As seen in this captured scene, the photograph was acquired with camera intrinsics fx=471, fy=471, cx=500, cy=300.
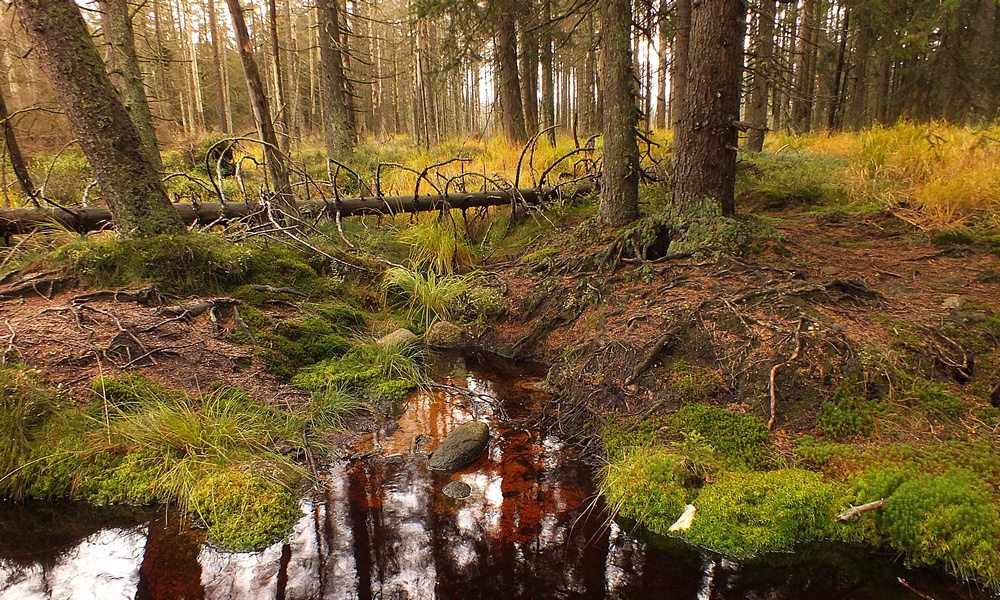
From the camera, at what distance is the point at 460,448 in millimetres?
3516

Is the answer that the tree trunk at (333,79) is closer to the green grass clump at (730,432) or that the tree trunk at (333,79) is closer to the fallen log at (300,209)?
the fallen log at (300,209)

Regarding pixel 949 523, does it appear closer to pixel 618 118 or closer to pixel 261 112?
pixel 618 118

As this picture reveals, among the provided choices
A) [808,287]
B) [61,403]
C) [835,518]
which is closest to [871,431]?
[835,518]

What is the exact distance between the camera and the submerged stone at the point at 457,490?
313cm

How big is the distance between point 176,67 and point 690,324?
28514 millimetres

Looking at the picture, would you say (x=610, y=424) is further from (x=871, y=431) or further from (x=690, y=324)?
(x=871, y=431)

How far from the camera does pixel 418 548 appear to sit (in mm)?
2688

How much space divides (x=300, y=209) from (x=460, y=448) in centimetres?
513

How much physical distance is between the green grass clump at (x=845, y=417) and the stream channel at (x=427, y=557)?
0.73 m

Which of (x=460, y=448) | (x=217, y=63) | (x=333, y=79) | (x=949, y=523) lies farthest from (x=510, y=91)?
(x=217, y=63)

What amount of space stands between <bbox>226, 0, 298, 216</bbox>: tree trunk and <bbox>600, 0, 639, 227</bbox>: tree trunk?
13.9 feet

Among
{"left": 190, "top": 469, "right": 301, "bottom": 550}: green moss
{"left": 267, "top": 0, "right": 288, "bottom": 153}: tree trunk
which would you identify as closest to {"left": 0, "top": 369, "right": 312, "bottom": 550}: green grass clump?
{"left": 190, "top": 469, "right": 301, "bottom": 550}: green moss

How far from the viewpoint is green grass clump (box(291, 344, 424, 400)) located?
4406 millimetres

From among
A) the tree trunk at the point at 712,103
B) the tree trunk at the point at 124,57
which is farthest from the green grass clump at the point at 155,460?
the tree trunk at the point at 124,57
